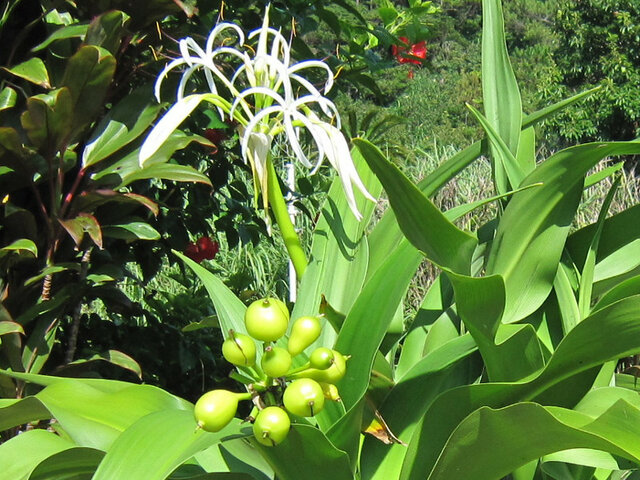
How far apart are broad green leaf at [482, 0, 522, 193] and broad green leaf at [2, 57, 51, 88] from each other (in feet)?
2.35

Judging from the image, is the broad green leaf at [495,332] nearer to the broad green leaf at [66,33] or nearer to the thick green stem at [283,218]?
the thick green stem at [283,218]

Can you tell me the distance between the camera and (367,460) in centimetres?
108

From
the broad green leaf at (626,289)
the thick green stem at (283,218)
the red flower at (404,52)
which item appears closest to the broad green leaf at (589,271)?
the broad green leaf at (626,289)

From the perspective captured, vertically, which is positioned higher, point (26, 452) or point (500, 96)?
point (500, 96)

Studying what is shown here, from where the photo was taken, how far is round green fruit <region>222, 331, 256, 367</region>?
31.1 inches

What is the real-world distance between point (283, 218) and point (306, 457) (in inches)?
11.4

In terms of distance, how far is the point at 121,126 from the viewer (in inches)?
55.7

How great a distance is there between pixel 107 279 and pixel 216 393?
30.0 inches

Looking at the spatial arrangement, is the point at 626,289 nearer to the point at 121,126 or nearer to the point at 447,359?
the point at 447,359

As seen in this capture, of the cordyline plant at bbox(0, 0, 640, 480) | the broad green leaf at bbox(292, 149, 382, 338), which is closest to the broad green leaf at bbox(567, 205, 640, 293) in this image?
the cordyline plant at bbox(0, 0, 640, 480)

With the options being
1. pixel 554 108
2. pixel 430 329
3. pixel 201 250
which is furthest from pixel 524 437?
pixel 201 250

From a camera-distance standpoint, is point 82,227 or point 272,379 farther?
point 82,227

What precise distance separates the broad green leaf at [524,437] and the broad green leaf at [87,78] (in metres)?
0.81

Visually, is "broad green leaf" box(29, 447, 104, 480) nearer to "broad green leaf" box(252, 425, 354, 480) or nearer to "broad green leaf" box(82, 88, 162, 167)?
"broad green leaf" box(252, 425, 354, 480)
